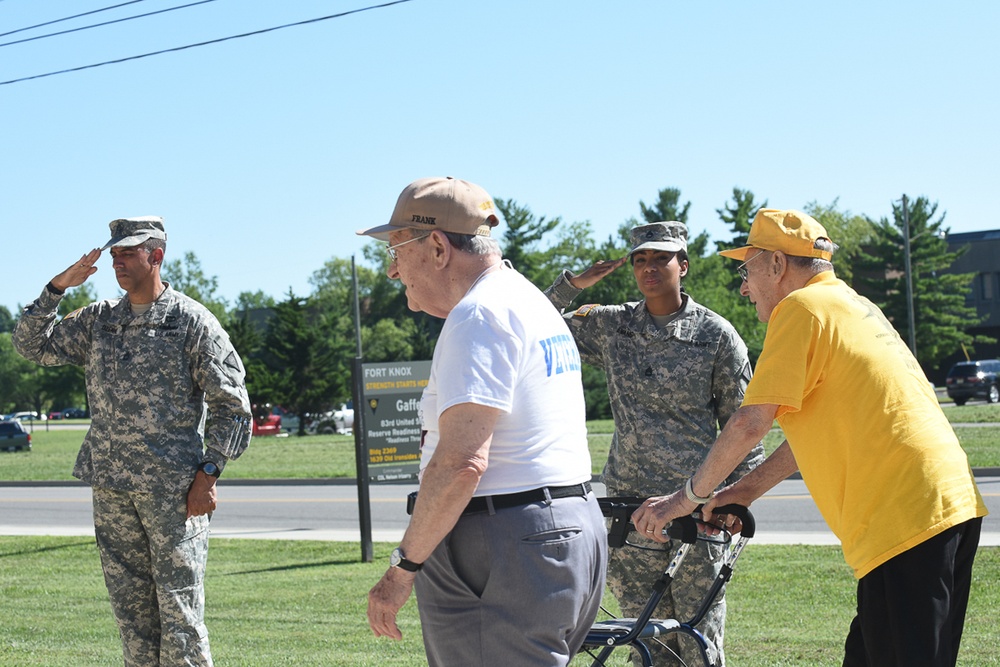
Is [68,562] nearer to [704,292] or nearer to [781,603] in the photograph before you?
[781,603]

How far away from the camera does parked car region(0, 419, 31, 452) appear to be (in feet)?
146

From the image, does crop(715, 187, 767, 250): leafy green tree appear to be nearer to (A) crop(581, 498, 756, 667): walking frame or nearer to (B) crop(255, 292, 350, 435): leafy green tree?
(B) crop(255, 292, 350, 435): leafy green tree

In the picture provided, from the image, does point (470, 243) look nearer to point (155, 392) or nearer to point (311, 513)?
point (155, 392)

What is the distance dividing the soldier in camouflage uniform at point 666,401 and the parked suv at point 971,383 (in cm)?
4403

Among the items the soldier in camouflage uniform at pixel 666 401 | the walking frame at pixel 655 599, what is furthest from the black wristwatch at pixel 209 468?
the walking frame at pixel 655 599

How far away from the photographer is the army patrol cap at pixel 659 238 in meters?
5.40

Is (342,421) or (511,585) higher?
(511,585)

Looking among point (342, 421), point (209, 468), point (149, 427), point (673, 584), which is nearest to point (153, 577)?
point (209, 468)

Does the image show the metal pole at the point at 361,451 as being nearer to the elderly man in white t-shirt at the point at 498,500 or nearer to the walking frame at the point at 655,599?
the walking frame at the point at 655,599

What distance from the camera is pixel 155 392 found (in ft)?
18.3

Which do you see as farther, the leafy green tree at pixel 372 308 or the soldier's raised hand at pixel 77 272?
the leafy green tree at pixel 372 308

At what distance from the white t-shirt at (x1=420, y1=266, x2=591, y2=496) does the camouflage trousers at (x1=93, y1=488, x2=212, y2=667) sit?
2557 millimetres

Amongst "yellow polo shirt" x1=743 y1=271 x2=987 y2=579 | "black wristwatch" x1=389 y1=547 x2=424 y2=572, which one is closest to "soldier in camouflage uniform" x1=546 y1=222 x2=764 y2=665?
"yellow polo shirt" x1=743 y1=271 x2=987 y2=579

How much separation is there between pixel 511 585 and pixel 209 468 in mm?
2798
